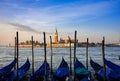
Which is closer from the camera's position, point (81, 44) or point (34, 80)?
point (34, 80)

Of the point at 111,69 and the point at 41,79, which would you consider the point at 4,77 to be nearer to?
the point at 41,79

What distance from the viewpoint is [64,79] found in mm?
20078

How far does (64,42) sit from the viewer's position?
6860 inches

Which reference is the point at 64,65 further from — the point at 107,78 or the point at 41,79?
the point at 107,78

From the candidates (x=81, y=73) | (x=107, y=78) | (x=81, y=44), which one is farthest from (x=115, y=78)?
(x=81, y=44)

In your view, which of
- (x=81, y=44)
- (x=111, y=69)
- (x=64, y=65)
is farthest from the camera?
(x=81, y=44)

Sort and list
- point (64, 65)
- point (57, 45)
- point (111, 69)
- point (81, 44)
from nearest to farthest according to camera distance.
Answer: point (111, 69), point (64, 65), point (57, 45), point (81, 44)

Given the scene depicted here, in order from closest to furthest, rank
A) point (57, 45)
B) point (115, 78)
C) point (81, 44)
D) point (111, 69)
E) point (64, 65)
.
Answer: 1. point (115, 78)
2. point (111, 69)
3. point (64, 65)
4. point (57, 45)
5. point (81, 44)

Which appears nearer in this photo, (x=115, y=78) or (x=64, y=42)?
(x=115, y=78)

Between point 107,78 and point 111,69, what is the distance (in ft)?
3.66

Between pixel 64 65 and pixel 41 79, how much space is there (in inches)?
214

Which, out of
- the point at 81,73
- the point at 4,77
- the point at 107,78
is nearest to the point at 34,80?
the point at 4,77

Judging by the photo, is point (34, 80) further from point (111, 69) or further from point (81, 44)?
point (81, 44)

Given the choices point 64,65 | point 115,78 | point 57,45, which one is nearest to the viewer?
point 115,78
